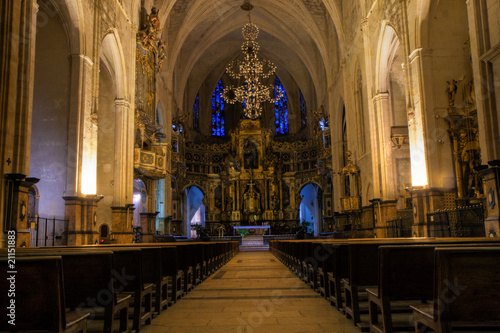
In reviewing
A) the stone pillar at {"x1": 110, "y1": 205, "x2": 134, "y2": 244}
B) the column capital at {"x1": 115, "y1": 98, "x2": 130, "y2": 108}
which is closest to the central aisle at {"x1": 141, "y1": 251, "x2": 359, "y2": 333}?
the stone pillar at {"x1": 110, "y1": 205, "x2": 134, "y2": 244}

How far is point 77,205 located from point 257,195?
22.5 m

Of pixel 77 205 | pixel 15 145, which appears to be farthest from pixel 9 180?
pixel 77 205

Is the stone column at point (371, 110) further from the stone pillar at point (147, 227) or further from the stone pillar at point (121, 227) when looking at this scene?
the stone pillar at point (147, 227)

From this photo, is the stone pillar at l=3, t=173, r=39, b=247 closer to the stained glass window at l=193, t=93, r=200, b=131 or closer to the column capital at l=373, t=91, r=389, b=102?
the column capital at l=373, t=91, r=389, b=102

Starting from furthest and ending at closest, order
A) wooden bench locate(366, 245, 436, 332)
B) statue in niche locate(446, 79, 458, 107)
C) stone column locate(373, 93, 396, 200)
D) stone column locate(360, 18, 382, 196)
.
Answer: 1. stone column locate(360, 18, 382, 196)
2. stone column locate(373, 93, 396, 200)
3. statue in niche locate(446, 79, 458, 107)
4. wooden bench locate(366, 245, 436, 332)

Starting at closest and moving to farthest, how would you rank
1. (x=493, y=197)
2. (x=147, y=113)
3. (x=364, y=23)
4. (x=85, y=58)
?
(x=493, y=197)
(x=85, y=58)
(x=364, y=23)
(x=147, y=113)

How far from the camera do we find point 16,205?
837 cm

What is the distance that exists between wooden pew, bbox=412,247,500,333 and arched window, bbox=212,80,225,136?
37144mm

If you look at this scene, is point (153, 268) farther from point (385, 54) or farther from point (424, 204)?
point (385, 54)

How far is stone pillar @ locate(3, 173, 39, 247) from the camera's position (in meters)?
8.21

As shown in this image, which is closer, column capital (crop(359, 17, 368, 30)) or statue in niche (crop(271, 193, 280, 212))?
column capital (crop(359, 17, 368, 30))

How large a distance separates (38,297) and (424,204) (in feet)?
39.3

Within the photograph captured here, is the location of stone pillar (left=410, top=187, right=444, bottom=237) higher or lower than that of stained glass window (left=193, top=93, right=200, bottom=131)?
lower

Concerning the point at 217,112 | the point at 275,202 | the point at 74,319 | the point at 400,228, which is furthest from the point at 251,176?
the point at 74,319
